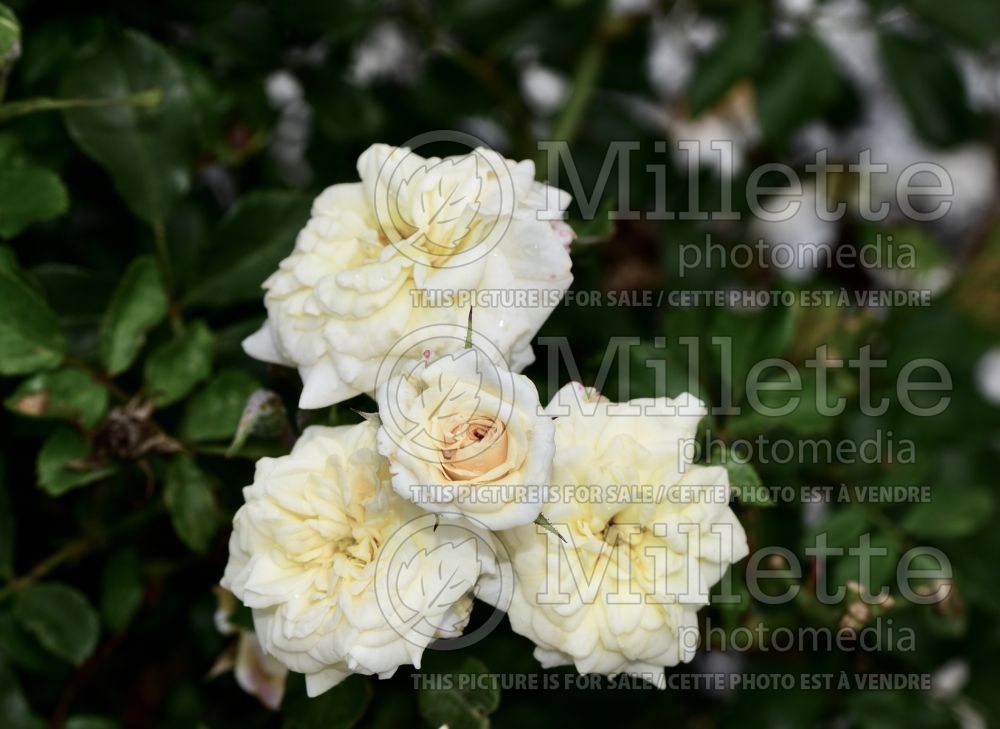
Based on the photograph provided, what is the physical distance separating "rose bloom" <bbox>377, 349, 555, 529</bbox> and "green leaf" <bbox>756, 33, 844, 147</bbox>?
56cm

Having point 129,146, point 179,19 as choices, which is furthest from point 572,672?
point 179,19

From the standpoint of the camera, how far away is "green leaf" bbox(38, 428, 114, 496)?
60cm

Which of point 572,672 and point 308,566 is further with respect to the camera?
point 572,672

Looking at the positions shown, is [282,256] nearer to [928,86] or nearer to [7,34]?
[7,34]

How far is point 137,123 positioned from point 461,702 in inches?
16.7

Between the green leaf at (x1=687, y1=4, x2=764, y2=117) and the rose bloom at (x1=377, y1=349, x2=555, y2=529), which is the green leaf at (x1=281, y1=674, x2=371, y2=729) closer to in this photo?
the rose bloom at (x1=377, y1=349, x2=555, y2=529)

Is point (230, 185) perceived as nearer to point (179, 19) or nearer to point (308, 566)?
point (179, 19)

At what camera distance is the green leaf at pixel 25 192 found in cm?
63

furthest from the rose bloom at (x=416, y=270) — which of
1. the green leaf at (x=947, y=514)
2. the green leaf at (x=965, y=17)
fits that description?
the green leaf at (x=965, y=17)

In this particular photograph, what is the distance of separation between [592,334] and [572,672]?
0.27 meters

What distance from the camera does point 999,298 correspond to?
1089 mm

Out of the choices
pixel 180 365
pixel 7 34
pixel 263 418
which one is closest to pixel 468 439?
pixel 263 418

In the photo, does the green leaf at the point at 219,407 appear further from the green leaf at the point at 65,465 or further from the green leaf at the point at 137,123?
the green leaf at the point at 137,123

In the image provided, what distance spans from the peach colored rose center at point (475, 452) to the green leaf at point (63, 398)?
0.25m
